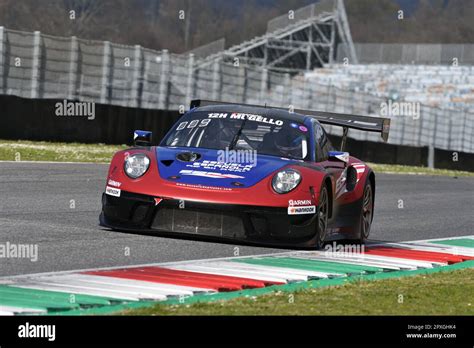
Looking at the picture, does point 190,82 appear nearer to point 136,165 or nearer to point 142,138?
point 142,138

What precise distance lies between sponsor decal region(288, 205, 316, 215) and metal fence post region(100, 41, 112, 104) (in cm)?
1864

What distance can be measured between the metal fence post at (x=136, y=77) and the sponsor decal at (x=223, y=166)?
18925 mm

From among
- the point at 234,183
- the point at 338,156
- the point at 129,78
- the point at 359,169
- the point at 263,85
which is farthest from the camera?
the point at 263,85

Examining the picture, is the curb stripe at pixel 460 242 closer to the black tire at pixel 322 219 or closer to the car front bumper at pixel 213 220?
the black tire at pixel 322 219

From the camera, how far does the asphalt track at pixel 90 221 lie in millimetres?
8625

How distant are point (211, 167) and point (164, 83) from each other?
781 inches

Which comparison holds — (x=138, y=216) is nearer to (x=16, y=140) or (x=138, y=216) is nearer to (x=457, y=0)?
(x=16, y=140)

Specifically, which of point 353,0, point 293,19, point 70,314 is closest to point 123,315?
point 70,314

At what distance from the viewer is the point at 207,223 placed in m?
9.30

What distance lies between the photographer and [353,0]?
73562 millimetres

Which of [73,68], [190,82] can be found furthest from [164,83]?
[73,68]

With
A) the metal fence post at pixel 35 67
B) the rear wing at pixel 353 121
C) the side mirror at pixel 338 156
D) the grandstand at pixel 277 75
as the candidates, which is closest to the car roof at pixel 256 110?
the rear wing at pixel 353 121

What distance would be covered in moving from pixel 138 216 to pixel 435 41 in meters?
58.9

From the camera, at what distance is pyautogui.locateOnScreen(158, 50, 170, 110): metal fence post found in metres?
29.2
